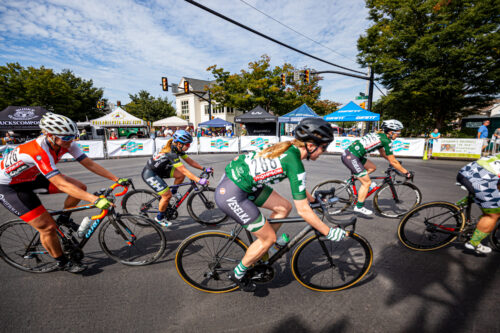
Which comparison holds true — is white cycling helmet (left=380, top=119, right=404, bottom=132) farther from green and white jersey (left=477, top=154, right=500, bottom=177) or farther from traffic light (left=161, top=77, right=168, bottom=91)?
traffic light (left=161, top=77, right=168, bottom=91)

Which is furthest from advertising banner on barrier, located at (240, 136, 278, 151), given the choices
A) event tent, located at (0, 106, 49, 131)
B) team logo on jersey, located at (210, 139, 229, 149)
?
event tent, located at (0, 106, 49, 131)

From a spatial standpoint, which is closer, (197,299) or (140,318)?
(140,318)

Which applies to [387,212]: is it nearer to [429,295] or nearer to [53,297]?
[429,295]

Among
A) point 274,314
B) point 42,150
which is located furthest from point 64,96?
point 274,314

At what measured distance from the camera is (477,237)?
3096 millimetres

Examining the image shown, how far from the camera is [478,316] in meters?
2.24

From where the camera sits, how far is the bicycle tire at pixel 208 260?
247 centimetres

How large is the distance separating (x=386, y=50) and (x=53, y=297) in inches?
889

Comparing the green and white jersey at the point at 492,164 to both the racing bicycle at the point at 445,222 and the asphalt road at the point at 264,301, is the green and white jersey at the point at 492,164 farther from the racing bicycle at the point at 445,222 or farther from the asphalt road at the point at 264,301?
the asphalt road at the point at 264,301

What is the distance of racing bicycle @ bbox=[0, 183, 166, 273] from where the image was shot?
294 cm

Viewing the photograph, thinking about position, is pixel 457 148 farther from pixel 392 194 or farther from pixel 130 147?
pixel 130 147

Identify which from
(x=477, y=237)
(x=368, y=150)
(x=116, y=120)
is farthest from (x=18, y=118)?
(x=477, y=237)

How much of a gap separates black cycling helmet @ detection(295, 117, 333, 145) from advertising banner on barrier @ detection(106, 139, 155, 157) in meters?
15.0

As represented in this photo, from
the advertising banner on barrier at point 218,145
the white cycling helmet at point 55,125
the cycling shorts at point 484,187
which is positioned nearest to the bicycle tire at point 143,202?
the white cycling helmet at point 55,125
